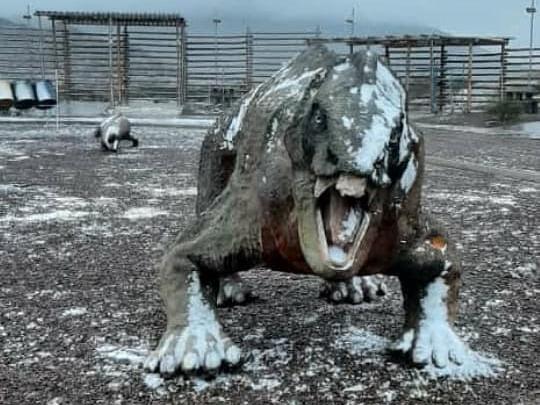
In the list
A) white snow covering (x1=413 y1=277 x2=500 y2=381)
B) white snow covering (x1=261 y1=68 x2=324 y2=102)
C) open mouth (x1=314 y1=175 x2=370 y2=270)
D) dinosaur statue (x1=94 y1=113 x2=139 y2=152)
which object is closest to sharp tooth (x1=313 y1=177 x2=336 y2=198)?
open mouth (x1=314 y1=175 x2=370 y2=270)

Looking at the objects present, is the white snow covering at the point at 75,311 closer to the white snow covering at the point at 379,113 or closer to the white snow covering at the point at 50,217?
the white snow covering at the point at 379,113

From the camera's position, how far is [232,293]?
8.57ft

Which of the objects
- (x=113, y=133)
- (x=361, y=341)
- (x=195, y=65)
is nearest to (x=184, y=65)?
(x=195, y=65)

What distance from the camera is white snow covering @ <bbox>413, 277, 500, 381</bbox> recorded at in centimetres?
A: 209

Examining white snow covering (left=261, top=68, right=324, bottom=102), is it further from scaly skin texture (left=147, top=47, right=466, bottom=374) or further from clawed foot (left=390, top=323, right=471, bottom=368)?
clawed foot (left=390, top=323, right=471, bottom=368)

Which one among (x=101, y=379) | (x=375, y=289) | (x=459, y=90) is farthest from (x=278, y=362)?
(x=459, y=90)

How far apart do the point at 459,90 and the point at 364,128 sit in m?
15.7

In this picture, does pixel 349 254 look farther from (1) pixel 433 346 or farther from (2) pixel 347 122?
(1) pixel 433 346

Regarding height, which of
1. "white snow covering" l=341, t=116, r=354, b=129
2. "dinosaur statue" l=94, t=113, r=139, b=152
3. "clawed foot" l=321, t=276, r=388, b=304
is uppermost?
"white snow covering" l=341, t=116, r=354, b=129

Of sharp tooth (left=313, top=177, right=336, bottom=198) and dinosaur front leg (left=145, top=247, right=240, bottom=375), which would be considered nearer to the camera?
sharp tooth (left=313, top=177, right=336, bottom=198)

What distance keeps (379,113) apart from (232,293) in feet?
3.98

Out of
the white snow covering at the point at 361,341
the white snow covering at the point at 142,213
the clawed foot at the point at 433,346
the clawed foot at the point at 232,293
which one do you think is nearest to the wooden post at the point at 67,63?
the white snow covering at the point at 142,213

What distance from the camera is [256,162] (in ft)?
6.41

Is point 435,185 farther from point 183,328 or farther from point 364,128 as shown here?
point 364,128
